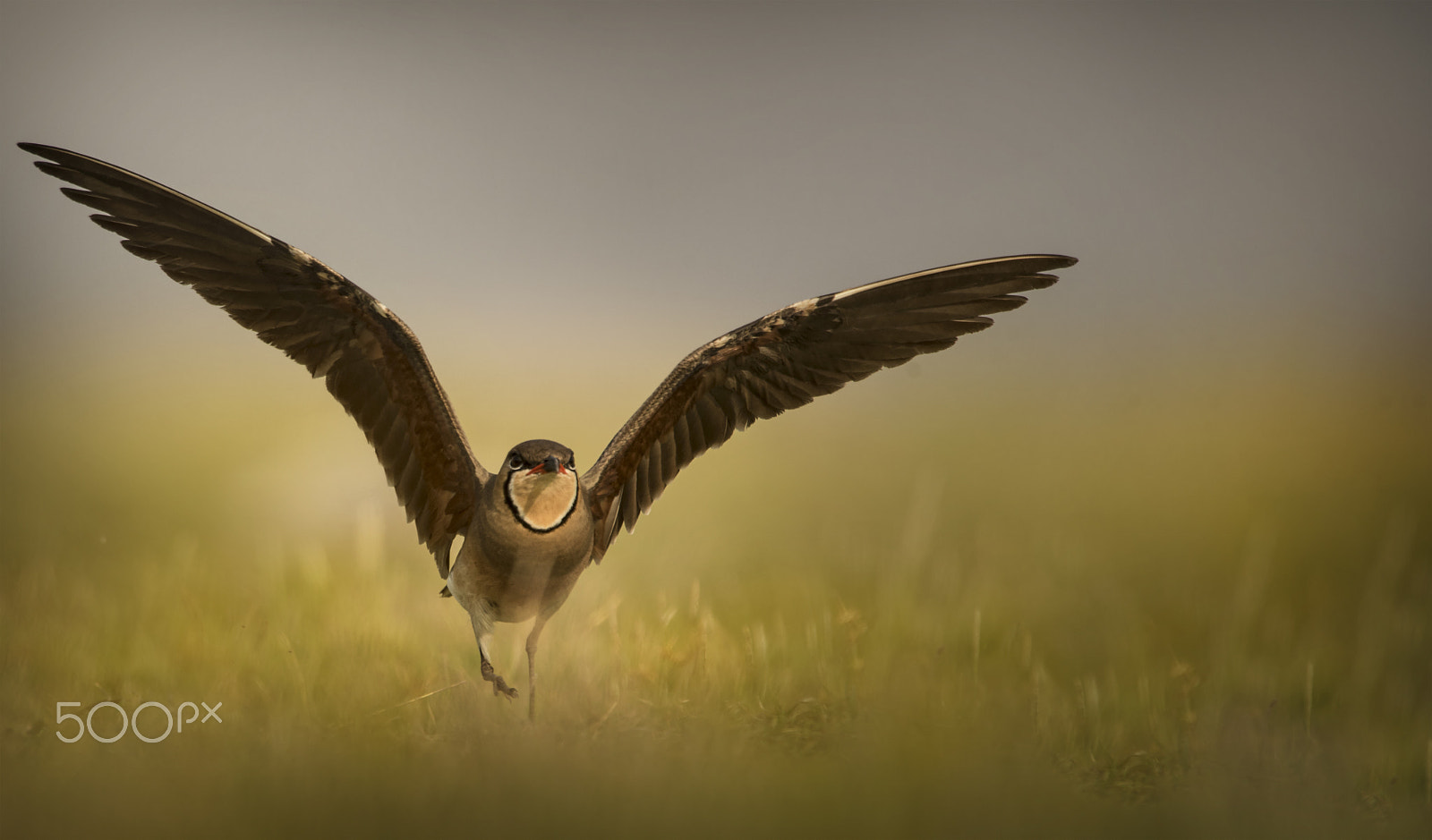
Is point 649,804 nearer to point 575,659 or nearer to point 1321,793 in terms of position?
point 575,659

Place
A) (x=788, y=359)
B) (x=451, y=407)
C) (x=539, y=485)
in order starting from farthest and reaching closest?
(x=788, y=359), (x=451, y=407), (x=539, y=485)

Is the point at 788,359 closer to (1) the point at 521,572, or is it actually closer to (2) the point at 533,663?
(1) the point at 521,572

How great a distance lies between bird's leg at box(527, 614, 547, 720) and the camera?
2121 mm

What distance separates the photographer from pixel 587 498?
234 centimetres

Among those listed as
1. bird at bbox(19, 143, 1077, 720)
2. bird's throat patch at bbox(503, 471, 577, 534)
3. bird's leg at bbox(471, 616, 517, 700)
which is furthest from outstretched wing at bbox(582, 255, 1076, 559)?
bird's leg at bbox(471, 616, 517, 700)

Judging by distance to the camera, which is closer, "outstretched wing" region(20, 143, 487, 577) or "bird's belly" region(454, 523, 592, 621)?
"outstretched wing" region(20, 143, 487, 577)

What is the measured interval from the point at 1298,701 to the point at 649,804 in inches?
57.7

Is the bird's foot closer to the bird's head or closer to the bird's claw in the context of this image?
the bird's claw

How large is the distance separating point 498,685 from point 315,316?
95cm

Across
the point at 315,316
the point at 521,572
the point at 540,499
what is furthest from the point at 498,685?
the point at 315,316

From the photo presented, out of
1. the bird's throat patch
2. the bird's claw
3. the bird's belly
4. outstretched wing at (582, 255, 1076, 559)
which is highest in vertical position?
outstretched wing at (582, 255, 1076, 559)

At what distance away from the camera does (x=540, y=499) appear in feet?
7.06

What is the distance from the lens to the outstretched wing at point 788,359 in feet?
7.39

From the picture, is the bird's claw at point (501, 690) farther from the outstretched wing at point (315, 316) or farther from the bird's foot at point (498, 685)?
the outstretched wing at point (315, 316)
